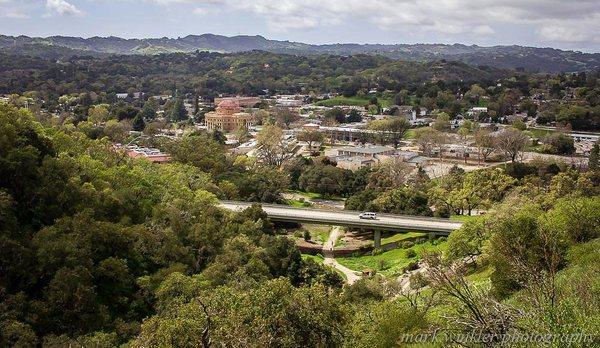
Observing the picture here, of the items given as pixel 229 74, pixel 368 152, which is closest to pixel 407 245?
Result: pixel 368 152

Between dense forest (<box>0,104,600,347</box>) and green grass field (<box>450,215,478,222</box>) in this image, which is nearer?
dense forest (<box>0,104,600,347</box>)

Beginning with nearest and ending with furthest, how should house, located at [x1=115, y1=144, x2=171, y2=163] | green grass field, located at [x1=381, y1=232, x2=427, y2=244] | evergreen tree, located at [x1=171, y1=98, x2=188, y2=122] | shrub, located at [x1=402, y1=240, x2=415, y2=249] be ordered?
shrub, located at [x1=402, y1=240, x2=415, y2=249], green grass field, located at [x1=381, y1=232, x2=427, y2=244], house, located at [x1=115, y1=144, x2=171, y2=163], evergreen tree, located at [x1=171, y1=98, x2=188, y2=122]

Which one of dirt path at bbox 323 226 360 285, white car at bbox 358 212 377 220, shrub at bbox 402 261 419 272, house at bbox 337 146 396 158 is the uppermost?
white car at bbox 358 212 377 220

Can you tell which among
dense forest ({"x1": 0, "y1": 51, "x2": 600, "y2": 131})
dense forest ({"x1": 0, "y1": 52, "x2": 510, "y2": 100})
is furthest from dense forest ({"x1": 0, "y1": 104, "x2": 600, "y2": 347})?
dense forest ({"x1": 0, "y1": 52, "x2": 510, "y2": 100})

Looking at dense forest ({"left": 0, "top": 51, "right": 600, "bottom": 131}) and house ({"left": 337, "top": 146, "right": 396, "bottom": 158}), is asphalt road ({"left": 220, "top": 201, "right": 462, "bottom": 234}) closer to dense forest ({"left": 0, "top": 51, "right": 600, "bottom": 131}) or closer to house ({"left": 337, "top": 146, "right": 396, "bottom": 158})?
house ({"left": 337, "top": 146, "right": 396, "bottom": 158})

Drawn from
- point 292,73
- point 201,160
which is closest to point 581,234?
point 201,160

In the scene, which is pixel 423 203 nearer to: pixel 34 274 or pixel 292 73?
pixel 34 274

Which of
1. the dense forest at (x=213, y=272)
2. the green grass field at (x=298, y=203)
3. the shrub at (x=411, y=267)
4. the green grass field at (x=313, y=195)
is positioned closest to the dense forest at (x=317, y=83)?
the green grass field at (x=313, y=195)
